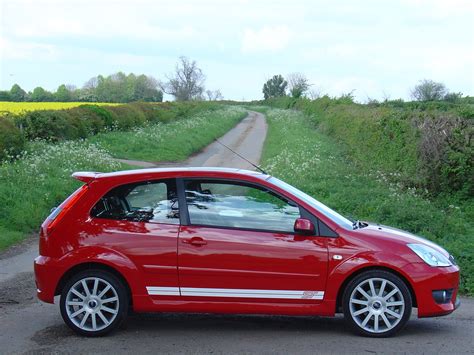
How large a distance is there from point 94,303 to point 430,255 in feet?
Result: 10.5

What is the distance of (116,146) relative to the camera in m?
27.1

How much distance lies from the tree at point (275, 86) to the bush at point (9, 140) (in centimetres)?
11216

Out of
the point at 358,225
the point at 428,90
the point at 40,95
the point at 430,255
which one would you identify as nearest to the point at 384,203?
the point at 358,225

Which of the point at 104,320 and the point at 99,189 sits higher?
the point at 99,189

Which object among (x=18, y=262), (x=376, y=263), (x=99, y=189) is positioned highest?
(x=99, y=189)

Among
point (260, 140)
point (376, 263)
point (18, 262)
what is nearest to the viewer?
point (376, 263)

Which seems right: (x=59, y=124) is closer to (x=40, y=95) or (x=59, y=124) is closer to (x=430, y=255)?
(x=430, y=255)

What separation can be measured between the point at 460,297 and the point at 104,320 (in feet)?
14.9

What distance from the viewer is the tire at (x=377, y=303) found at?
6.10 m

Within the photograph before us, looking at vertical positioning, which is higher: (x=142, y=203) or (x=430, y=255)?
(x=142, y=203)

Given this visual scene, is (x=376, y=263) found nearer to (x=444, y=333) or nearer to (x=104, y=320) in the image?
(x=444, y=333)

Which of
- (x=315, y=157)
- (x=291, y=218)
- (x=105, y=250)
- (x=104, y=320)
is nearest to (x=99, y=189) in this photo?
(x=105, y=250)

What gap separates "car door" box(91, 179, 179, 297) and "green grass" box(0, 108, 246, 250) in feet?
16.7

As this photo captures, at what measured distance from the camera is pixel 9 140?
19047 millimetres
